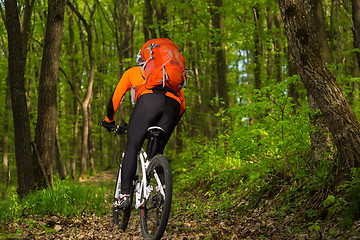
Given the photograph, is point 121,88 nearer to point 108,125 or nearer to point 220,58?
point 108,125

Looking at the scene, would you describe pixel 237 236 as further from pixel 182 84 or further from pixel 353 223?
pixel 182 84

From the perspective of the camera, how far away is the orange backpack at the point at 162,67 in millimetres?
4059

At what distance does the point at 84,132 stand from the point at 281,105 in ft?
45.1

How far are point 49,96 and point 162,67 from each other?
17.3ft

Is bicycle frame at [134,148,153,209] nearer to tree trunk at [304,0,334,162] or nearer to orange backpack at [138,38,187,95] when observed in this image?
orange backpack at [138,38,187,95]

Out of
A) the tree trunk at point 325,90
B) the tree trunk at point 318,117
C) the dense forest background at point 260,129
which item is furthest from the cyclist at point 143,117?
the tree trunk at point 318,117

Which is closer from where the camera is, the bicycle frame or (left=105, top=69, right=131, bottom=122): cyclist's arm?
the bicycle frame

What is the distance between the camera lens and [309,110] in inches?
194

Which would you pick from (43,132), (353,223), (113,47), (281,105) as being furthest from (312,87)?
(113,47)

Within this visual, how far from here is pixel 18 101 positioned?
25.9 ft

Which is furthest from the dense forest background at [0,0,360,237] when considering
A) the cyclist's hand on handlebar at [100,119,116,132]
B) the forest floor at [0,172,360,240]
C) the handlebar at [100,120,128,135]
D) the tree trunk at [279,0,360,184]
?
the cyclist's hand on handlebar at [100,119,116,132]

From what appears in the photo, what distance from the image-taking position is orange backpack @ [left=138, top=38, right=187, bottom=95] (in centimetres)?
406

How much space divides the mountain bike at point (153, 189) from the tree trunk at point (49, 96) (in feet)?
15.0

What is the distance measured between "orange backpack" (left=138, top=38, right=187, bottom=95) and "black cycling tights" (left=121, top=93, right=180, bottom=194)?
0.15 m
